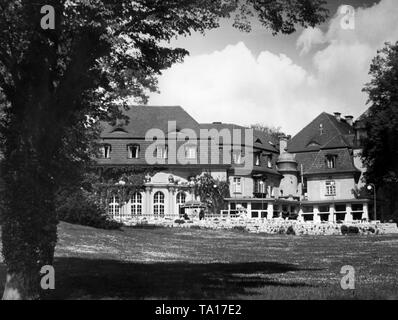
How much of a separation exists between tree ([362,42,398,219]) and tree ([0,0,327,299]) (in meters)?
37.7

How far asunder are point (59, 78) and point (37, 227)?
3383 millimetres

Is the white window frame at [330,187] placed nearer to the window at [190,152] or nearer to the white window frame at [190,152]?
the white window frame at [190,152]

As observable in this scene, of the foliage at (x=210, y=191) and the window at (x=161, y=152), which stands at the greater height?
the window at (x=161, y=152)

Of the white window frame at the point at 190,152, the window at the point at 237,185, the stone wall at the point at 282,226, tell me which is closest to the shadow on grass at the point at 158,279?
the stone wall at the point at 282,226

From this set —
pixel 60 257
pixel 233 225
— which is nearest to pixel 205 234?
pixel 233 225

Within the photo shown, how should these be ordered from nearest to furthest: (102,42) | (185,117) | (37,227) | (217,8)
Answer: (37,227), (102,42), (217,8), (185,117)

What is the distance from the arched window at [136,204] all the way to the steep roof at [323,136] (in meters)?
24.6

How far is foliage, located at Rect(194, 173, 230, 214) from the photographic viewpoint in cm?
6550

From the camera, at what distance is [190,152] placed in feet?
223

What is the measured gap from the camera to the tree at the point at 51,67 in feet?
35.7

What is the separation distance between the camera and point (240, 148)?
72625mm

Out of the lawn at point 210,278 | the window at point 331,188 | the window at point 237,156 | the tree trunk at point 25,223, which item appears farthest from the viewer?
the window at point 331,188

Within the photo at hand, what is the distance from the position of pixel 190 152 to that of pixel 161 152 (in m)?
3.55
